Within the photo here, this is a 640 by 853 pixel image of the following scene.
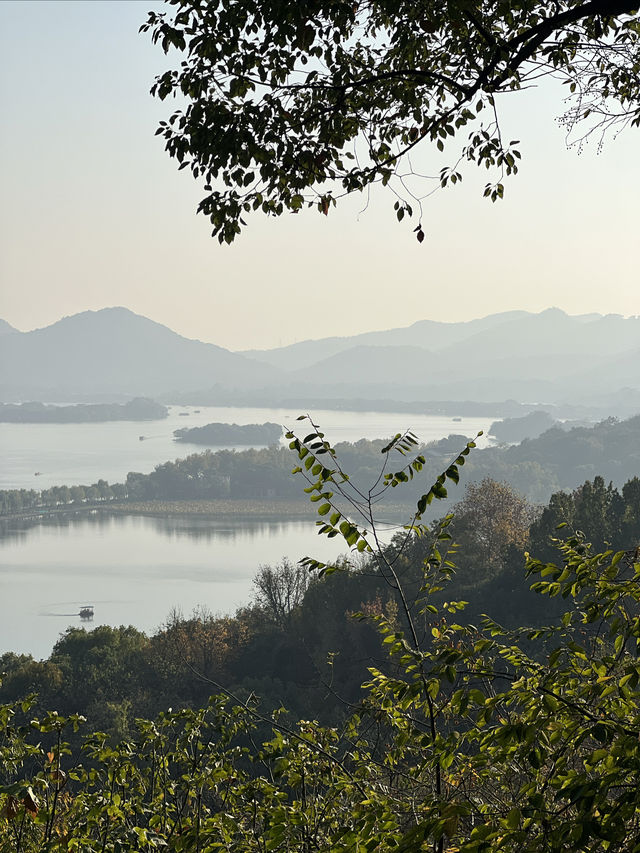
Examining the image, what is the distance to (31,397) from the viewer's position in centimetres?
16475

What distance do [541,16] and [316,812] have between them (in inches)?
105

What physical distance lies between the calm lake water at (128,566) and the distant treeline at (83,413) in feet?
240

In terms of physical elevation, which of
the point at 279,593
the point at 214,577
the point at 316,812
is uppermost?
the point at 316,812

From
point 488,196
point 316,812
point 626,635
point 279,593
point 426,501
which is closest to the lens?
point 626,635

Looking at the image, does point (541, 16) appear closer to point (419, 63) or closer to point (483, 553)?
point (419, 63)

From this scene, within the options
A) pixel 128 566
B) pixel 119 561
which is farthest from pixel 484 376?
pixel 128 566

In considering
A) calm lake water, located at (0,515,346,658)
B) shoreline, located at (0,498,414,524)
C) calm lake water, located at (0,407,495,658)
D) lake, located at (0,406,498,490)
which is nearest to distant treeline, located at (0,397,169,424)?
lake, located at (0,406,498,490)

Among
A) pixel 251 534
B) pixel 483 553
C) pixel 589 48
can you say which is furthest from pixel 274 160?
pixel 251 534

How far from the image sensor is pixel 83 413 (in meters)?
123

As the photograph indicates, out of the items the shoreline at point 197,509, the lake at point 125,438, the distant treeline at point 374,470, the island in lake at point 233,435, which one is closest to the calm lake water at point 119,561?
the lake at point 125,438

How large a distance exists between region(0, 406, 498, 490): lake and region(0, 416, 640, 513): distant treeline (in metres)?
7.12

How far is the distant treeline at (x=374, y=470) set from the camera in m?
53.6

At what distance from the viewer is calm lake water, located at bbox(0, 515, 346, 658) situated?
28406 mm

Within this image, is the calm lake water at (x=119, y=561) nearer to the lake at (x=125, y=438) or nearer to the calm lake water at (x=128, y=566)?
the calm lake water at (x=128, y=566)
